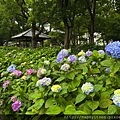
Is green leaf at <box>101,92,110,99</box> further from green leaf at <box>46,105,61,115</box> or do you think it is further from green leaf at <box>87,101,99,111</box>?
green leaf at <box>46,105,61,115</box>

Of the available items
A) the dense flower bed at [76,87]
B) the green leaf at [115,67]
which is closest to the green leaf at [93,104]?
the dense flower bed at [76,87]

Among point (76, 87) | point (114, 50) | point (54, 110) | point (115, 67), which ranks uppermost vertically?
point (114, 50)

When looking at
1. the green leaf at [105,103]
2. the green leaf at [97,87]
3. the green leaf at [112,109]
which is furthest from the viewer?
the green leaf at [97,87]

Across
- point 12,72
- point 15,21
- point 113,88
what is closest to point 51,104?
point 113,88

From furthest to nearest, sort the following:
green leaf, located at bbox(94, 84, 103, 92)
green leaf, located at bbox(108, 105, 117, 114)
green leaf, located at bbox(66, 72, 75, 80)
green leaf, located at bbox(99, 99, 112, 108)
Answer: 1. green leaf, located at bbox(66, 72, 75, 80)
2. green leaf, located at bbox(94, 84, 103, 92)
3. green leaf, located at bbox(99, 99, 112, 108)
4. green leaf, located at bbox(108, 105, 117, 114)

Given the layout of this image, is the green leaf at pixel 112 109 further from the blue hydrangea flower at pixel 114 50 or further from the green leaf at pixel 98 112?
the blue hydrangea flower at pixel 114 50

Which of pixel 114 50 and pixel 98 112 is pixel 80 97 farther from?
pixel 114 50

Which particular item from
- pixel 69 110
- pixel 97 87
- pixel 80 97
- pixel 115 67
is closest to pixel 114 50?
pixel 115 67

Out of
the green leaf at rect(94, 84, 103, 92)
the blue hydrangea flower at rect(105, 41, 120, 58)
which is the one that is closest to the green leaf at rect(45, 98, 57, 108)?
the green leaf at rect(94, 84, 103, 92)

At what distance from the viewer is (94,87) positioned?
1732 mm

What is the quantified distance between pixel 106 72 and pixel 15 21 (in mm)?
31321

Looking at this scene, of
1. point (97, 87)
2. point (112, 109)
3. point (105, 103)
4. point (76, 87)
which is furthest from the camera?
point (76, 87)

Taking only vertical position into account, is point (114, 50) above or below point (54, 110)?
above

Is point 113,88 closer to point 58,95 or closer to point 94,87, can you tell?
point 94,87
